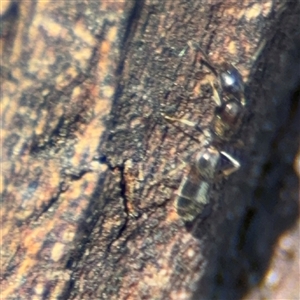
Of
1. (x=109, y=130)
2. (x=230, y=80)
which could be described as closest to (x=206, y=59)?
(x=230, y=80)

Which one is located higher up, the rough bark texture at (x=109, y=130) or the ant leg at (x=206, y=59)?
the ant leg at (x=206, y=59)

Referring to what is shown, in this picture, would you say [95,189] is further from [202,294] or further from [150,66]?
[202,294]

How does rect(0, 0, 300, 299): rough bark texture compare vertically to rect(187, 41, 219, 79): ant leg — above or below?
below

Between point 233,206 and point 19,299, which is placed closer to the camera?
point 19,299

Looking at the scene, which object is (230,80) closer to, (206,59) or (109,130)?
(206,59)

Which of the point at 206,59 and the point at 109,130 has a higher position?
the point at 206,59

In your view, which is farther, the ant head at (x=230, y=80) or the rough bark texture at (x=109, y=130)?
the ant head at (x=230, y=80)

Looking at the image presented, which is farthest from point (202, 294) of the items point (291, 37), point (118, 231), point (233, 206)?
point (291, 37)

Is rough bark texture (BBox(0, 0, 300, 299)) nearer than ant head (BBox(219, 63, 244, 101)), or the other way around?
rough bark texture (BBox(0, 0, 300, 299))
